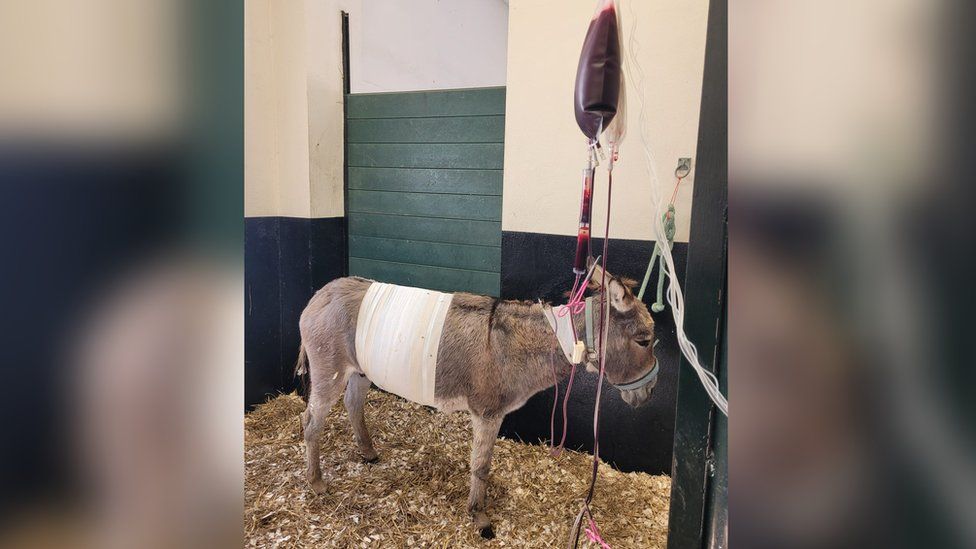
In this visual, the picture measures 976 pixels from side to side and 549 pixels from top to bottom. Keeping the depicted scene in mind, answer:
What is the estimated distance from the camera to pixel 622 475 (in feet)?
7.84

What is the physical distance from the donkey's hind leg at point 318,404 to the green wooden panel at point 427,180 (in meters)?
1.37

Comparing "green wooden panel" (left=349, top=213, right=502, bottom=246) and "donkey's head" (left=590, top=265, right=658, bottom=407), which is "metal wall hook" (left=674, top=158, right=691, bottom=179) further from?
"green wooden panel" (left=349, top=213, right=502, bottom=246)

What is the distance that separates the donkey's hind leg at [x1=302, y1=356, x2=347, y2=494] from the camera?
2156 millimetres

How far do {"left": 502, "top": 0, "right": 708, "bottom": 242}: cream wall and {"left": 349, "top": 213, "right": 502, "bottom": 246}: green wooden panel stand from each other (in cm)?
23

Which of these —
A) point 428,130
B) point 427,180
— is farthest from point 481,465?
point 428,130

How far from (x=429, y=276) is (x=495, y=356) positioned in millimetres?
1200

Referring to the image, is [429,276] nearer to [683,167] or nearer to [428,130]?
[428,130]

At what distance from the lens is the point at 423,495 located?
2197mm
